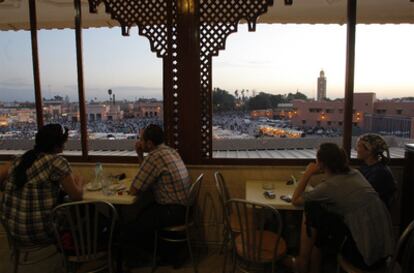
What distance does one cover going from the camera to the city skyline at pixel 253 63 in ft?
10.0

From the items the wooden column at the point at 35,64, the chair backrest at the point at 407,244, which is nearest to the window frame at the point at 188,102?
the wooden column at the point at 35,64

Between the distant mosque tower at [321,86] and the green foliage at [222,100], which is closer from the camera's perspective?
the green foliage at [222,100]

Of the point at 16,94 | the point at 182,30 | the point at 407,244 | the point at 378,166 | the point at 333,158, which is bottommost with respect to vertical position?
the point at 407,244

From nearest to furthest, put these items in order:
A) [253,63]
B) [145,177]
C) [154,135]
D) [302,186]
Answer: [302,186]
[145,177]
[154,135]
[253,63]

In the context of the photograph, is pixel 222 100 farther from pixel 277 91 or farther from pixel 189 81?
pixel 277 91

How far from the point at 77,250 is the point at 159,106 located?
1607mm

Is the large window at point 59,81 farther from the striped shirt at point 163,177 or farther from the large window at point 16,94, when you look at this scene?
the striped shirt at point 163,177

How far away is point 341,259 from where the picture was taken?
6.21ft

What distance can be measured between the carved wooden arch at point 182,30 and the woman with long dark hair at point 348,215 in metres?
1.33

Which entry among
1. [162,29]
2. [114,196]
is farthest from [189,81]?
[114,196]

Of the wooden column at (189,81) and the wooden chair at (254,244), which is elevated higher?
the wooden column at (189,81)

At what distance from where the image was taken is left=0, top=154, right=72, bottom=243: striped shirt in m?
1.96

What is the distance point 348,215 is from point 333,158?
0.36 meters

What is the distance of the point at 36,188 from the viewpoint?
1.96 meters
